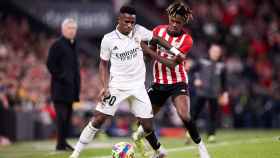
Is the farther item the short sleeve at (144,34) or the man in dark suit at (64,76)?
the man in dark suit at (64,76)

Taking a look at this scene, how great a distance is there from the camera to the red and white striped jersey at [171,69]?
44.8 ft

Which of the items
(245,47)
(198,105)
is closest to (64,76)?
(198,105)

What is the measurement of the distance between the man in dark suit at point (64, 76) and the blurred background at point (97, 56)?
3.72 meters

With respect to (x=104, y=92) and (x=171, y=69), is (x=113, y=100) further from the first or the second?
(x=171, y=69)

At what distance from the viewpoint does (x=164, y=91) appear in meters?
13.8

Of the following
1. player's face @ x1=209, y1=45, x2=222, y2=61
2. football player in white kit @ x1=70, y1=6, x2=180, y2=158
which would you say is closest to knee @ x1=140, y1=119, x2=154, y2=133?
football player in white kit @ x1=70, y1=6, x2=180, y2=158

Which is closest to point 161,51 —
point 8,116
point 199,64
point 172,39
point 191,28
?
point 172,39

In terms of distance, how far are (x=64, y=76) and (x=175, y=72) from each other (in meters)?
3.52

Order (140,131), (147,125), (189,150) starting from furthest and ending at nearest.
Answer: (189,150), (140,131), (147,125)

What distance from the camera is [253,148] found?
15.6 m

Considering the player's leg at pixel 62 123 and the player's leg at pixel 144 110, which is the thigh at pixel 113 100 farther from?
the player's leg at pixel 62 123

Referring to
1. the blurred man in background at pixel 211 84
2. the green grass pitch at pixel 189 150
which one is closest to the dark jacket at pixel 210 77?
the blurred man in background at pixel 211 84

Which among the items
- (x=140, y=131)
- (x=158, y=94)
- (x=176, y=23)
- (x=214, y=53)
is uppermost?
(x=176, y=23)

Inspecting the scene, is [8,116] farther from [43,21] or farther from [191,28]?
[191,28]
